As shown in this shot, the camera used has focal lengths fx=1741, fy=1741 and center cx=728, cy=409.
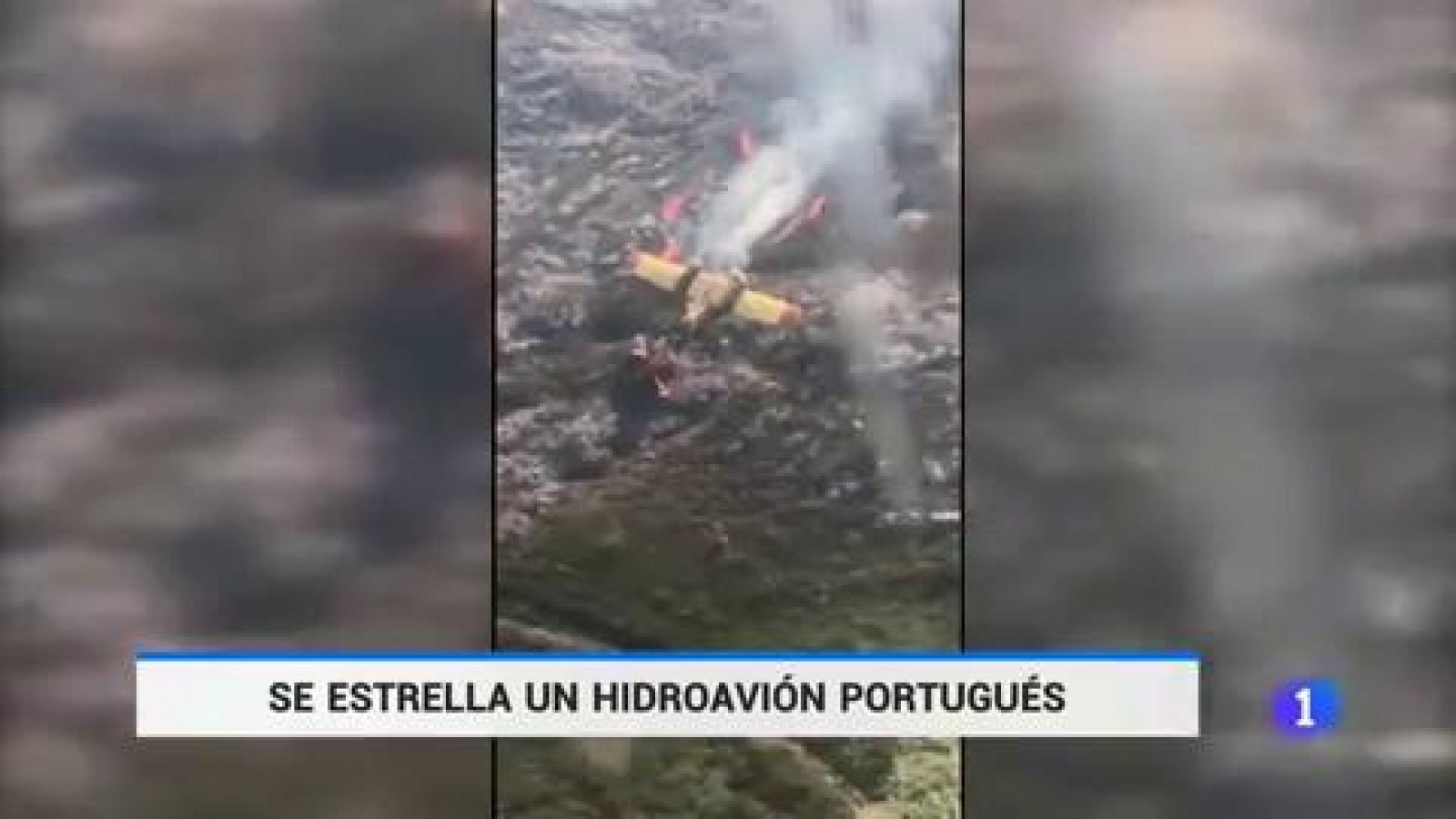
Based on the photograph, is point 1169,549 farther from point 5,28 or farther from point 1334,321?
point 5,28

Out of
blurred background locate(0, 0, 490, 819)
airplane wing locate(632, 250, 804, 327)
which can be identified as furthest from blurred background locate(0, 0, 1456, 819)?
airplane wing locate(632, 250, 804, 327)

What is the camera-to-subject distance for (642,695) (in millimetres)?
1828

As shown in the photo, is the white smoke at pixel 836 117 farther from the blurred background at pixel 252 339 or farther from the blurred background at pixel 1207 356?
the blurred background at pixel 252 339

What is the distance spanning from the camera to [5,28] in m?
1.83

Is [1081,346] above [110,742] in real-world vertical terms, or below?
above

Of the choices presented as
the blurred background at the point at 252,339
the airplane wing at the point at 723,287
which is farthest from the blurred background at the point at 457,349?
the airplane wing at the point at 723,287

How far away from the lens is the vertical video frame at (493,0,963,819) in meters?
1.82

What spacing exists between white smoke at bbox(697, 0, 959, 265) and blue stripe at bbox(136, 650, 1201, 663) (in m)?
0.42

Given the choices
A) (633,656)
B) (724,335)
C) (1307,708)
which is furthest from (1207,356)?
(633,656)

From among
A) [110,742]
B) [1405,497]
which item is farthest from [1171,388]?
[110,742]

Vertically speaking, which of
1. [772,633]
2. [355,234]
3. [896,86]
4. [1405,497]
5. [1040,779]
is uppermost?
[896,86]

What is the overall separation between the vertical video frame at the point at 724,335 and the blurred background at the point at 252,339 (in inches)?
2.5

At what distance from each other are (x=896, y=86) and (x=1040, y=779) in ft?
2.45

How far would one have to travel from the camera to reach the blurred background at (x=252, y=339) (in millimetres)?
1832
